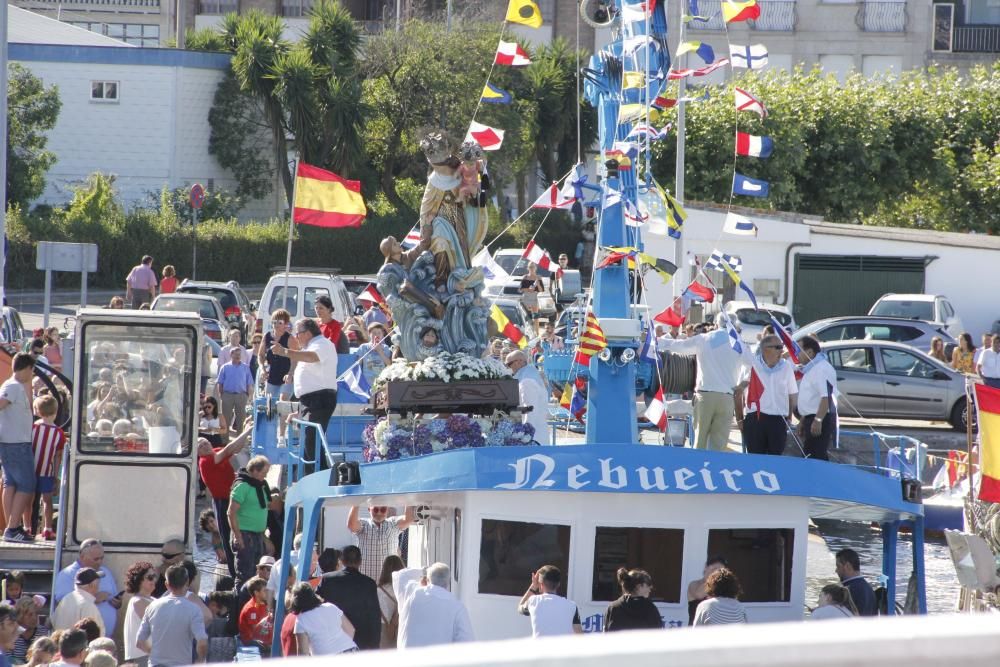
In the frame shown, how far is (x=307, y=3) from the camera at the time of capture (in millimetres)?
62094

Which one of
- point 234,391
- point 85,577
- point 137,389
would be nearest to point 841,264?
point 234,391

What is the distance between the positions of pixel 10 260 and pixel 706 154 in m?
19.6

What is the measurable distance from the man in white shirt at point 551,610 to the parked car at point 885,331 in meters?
18.4

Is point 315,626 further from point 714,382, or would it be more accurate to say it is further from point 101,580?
point 714,382

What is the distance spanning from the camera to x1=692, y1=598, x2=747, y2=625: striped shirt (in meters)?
8.57

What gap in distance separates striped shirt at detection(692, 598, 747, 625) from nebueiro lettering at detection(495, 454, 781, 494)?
96 centimetres

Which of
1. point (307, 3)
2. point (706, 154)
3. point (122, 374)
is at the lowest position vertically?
point (122, 374)

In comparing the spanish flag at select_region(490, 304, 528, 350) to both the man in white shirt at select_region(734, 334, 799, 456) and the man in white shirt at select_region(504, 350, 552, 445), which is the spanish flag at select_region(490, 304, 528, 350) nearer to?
the man in white shirt at select_region(504, 350, 552, 445)

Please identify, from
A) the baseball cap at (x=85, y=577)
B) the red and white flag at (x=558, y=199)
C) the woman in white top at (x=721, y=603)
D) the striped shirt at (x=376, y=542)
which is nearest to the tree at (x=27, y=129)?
the red and white flag at (x=558, y=199)

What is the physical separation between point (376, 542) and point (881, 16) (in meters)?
47.1

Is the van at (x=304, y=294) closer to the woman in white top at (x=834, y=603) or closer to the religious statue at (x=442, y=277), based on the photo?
the religious statue at (x=442, y=277)

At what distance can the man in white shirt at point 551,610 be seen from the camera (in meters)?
8.63

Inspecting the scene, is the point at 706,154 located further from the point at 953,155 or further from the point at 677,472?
the point at 677,472

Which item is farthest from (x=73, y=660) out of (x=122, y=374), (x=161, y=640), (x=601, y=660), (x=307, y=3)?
(x=307, y=3)
